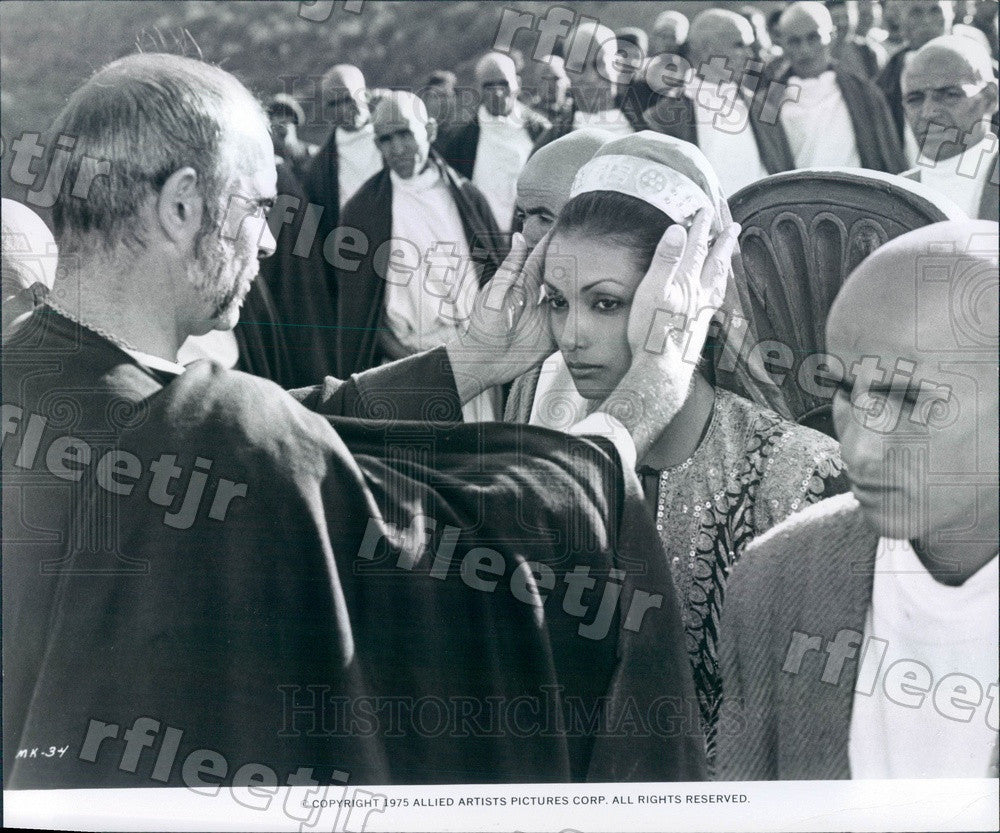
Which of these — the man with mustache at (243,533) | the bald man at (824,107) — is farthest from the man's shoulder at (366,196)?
the bald man at (824,107)

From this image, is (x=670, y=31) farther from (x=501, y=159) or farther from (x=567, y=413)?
(x=567, y=413)

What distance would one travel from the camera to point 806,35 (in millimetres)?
3408

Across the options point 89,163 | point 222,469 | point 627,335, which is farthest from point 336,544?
point 89,163

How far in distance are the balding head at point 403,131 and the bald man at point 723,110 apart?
0.62 m

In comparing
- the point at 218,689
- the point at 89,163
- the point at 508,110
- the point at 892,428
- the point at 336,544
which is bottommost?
the point at 218,689

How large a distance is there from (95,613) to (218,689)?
387mm

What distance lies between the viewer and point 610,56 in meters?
3.36

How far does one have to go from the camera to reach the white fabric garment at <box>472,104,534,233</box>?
3.33m

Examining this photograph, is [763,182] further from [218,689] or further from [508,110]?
[218,689]

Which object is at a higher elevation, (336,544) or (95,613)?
(336,544)

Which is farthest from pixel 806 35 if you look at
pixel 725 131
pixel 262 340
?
pixel 262 340

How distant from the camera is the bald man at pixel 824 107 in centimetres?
341

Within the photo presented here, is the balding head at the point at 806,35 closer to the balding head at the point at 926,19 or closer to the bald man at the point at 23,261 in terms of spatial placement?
the balding head at the point at 926,19

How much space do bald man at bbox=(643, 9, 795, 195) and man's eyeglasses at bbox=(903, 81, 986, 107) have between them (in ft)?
1.40
